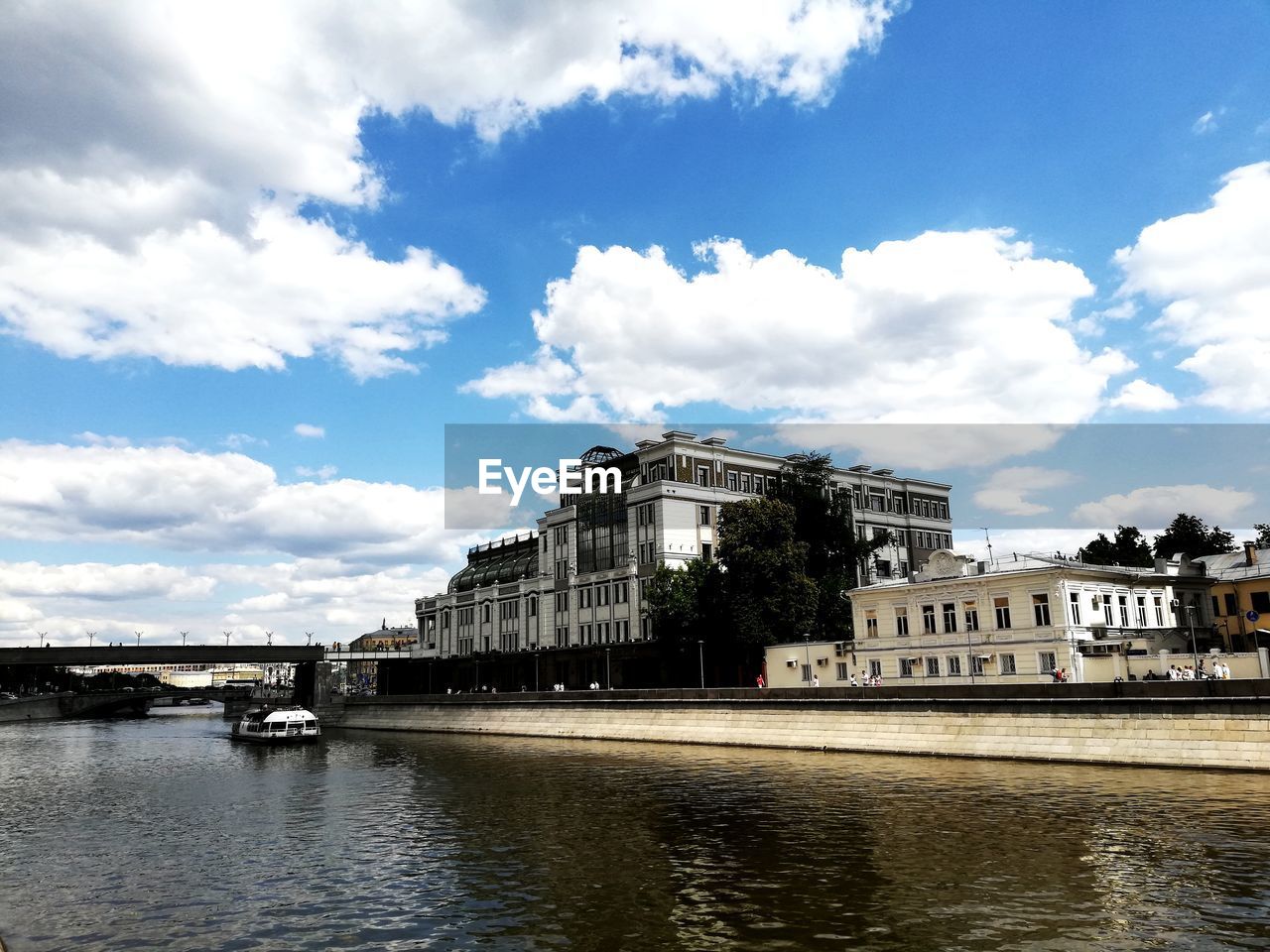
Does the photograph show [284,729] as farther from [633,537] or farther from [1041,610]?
[1041,610]

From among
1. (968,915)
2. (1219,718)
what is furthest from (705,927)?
(1219,718)

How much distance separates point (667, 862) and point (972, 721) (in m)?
31.3

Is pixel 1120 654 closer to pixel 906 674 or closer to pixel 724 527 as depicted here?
pixel 906 674

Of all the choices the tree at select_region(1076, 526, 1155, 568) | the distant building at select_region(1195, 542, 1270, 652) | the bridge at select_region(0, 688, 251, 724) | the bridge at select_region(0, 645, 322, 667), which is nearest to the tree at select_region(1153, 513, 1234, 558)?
the tree at select_region(1076, 526, 1155, 568)

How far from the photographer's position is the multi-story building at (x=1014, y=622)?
65.0 m

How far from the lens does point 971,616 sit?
69.7 metres

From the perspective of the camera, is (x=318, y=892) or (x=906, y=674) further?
(x=906, y=674)

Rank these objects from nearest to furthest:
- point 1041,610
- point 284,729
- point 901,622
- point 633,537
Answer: point 1041,610, point 901,622, point 284,729, point 633,537

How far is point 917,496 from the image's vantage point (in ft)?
472

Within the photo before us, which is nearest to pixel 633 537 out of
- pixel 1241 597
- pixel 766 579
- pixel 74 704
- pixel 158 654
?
pixel 766 579

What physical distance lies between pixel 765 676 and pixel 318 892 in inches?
2434

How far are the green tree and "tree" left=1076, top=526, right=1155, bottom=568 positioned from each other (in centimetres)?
4595

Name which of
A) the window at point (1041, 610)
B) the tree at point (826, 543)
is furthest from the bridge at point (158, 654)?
the window at point (1041, 610)

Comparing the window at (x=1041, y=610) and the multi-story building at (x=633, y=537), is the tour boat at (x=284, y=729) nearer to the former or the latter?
the multi-story building at (x=633, y=537)
